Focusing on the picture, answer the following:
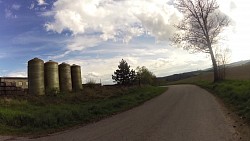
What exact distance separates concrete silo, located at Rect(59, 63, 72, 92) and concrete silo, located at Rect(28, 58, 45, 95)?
173 inches

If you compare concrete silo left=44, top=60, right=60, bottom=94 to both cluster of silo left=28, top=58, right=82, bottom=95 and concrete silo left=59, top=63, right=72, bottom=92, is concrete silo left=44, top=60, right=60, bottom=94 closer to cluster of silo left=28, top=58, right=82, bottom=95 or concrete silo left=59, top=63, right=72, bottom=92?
cluster of silo left=28, top=58, right=82, bottom=95

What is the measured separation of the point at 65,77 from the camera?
38.1 metres

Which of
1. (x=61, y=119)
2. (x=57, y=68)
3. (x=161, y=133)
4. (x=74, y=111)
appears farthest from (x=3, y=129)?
(x=57, y=68)

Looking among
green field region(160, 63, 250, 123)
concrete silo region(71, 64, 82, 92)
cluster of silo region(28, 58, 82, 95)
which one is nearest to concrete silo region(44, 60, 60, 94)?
cluster of silo region(28, 58, 82, 95)

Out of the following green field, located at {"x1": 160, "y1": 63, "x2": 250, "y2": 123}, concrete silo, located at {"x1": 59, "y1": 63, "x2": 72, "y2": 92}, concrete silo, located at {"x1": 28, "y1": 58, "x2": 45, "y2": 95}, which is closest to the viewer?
green field, located at {"x1": 160, "y1": 63, "x2": 250, "y2": 123}

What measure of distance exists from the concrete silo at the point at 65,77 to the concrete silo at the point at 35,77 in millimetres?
4394

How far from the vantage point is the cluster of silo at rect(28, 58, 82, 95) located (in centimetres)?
3222

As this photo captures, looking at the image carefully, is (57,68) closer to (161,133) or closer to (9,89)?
(9,89)

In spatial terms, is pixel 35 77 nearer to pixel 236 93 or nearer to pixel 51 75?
pixel 51 75

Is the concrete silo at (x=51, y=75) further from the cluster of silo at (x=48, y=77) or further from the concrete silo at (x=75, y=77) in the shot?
the concrete silo at (x=75, y=77)

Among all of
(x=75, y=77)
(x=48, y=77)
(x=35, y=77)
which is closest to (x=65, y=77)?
(x=48, y=77)

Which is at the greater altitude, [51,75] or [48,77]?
[51,75]

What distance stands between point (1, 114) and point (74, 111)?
152 inches

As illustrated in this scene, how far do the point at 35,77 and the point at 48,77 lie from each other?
215 centimetres
